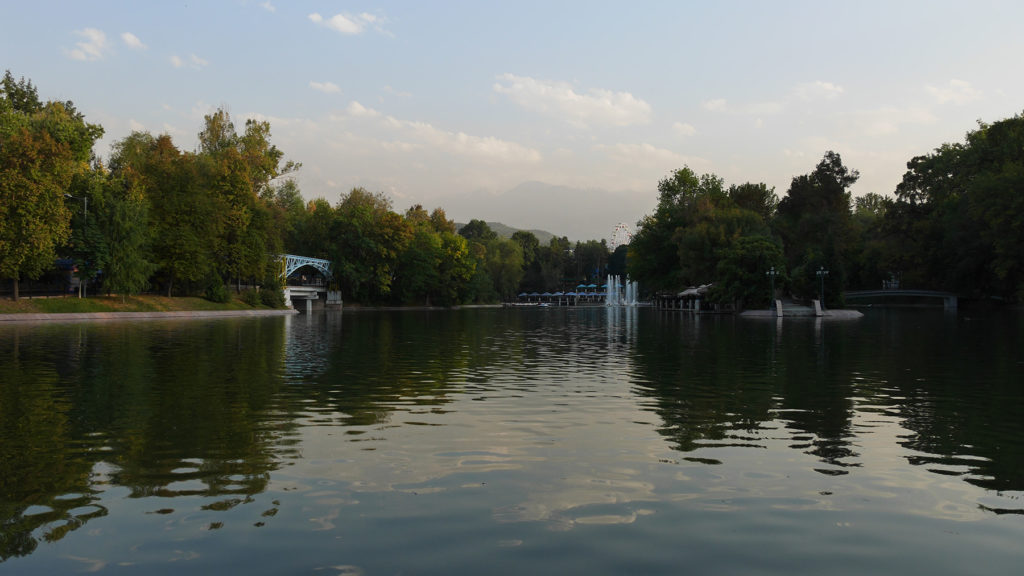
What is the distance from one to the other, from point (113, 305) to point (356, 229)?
48.3 m

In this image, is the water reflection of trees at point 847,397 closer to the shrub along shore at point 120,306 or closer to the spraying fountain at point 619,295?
the shrub along shore at point 120,306

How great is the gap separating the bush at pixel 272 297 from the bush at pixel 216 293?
6.29m

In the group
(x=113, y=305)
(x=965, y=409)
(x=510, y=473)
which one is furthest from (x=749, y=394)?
(x=113, y=305)

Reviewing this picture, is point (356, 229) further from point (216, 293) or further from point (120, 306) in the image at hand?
point (120, 306)

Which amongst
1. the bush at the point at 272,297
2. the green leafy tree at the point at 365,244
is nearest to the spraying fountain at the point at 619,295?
the green leafy tree at the point at 365,244

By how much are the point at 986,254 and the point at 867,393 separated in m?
76.9

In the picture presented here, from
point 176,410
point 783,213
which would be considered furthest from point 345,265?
point 176,410

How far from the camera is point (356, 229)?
10894 centimetres

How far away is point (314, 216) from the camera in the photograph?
11306 cm

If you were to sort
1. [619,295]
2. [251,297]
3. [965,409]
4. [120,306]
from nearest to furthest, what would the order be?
[965,409]
[120,306]
[251,297]
[619,295]

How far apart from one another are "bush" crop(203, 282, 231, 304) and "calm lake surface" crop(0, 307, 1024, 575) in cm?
6011

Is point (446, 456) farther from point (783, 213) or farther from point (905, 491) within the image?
point (783, 213)

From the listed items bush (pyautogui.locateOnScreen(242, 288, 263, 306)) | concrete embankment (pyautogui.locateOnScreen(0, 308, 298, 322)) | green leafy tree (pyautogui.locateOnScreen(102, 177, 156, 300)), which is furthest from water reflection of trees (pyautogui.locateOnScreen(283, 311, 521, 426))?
bush (pyautogui.locateOnScreen(242, 288, 263, 306))

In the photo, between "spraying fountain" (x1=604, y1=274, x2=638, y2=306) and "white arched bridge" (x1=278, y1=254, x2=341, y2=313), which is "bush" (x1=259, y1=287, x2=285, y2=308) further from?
"spraying fountain" (x1=604, y1=274, x2=638, y2=306)
